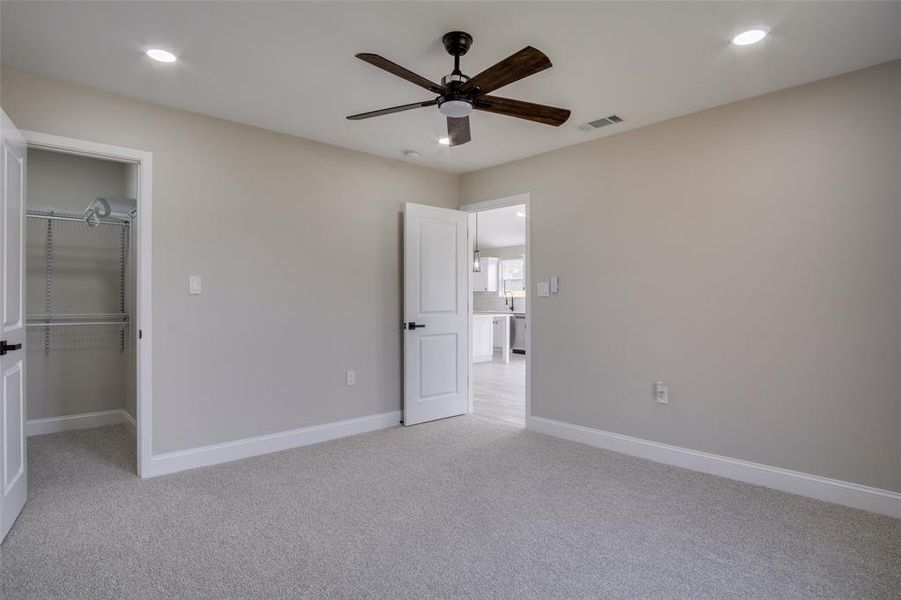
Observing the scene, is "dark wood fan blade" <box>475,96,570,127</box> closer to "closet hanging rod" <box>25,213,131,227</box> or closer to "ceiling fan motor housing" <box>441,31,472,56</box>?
"ceiling fan motor housing" <box>441,31,472,56</box>

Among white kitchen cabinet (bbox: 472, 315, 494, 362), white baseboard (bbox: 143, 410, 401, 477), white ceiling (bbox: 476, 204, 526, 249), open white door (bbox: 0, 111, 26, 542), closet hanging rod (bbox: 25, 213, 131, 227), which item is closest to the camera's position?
open white door (bbox: 0, 111, 26, 542)

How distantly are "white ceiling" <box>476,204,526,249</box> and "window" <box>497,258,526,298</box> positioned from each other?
39 centimetres

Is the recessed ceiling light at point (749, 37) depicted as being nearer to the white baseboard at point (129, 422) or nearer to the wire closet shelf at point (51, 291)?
the wire closet shelf at point (51, 291)

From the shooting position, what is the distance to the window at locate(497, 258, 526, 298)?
413 inches

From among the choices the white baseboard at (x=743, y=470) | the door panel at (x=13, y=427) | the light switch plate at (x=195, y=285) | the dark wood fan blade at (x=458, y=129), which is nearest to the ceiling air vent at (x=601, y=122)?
the dark wood fan blade at (x=458, y=129)

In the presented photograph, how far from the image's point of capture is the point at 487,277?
10.4 meters

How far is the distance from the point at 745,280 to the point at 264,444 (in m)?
3.51

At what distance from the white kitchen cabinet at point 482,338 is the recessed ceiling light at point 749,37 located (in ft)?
20.6

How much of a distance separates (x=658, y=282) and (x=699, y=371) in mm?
671

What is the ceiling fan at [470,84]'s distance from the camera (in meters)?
2.01

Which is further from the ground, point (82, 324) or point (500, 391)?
point (82, 324)

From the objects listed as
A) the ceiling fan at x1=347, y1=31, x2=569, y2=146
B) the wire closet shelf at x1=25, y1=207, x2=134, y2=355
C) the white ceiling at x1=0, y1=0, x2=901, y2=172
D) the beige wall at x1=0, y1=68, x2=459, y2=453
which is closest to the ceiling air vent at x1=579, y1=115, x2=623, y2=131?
the white ceiling at x1=0, y1=0, x2=901, y2=172

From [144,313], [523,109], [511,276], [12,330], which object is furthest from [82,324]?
[511,276]

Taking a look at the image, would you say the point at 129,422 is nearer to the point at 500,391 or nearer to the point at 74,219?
the point at 74,219
